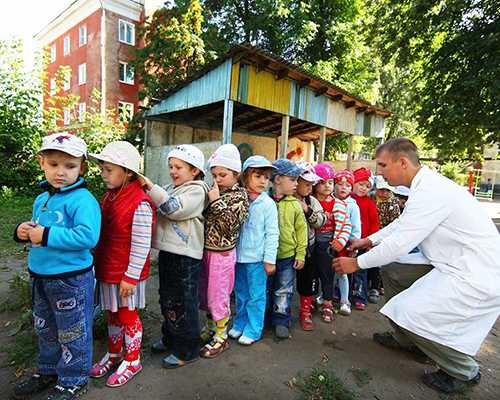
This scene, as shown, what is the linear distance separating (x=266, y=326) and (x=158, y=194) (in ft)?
6.05

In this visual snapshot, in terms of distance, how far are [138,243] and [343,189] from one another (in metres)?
2.34

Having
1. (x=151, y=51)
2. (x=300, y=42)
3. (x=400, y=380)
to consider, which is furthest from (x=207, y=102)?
(x=300, y=42)

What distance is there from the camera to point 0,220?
7.49 meters

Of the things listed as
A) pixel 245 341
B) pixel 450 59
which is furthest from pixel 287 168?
pixel 450 59

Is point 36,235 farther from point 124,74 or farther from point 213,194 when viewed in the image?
point 124,74

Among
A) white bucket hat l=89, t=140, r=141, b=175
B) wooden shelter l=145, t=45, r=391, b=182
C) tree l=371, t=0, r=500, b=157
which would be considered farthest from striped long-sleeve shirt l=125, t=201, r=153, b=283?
tree l=371, t=0, r=500, b=157

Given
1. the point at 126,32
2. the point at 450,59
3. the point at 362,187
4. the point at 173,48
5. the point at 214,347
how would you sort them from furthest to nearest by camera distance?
1. the point at 126,32
2. the point at 173,48
3. the point at 450,59
4. the point at 362,187
5. the point at 214,347

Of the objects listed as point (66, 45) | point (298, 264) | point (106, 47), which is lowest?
point (298, 264)

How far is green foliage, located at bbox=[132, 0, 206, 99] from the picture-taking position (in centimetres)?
1280

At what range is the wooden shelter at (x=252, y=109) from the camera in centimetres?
717

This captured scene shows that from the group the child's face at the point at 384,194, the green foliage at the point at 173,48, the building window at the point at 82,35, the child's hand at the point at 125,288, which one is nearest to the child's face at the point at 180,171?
the child's hand at the point at 125,288

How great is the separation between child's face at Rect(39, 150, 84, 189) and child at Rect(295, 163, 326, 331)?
203cm

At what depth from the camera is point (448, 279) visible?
7.73 ft

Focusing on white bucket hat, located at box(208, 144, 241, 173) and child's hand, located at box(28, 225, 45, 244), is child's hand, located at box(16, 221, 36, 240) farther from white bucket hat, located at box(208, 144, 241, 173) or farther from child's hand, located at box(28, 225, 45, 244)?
white bucket hat, located at box(208, 144, 241, 173)
